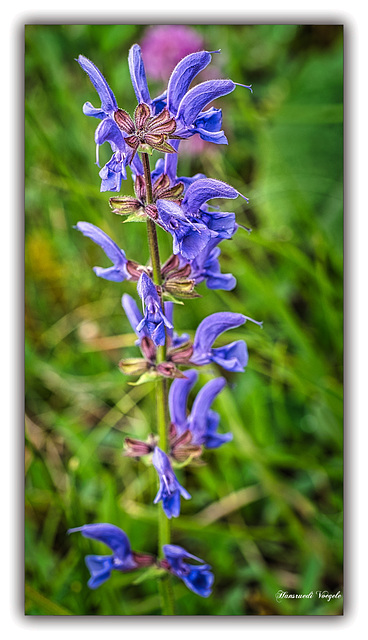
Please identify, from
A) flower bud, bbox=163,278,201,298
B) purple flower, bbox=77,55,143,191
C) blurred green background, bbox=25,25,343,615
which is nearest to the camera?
purple flower, bbox=77,55,143,191

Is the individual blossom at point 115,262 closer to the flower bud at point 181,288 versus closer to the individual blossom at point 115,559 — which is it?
the flower bud at point 181,288

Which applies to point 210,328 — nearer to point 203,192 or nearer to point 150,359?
point 150,359

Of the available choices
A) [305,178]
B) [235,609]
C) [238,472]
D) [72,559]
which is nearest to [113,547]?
[72,559]

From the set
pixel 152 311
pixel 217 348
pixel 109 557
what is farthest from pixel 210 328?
pixel 109 557

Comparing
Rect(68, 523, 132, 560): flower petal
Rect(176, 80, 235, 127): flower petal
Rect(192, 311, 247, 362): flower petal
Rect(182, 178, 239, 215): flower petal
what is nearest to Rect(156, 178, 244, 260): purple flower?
Rect(182, 178, 239, 215): flower petal

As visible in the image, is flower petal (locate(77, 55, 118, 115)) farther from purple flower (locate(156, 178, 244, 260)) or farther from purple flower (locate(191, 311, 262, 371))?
purple flower (locate(191, 311, 262, 371))

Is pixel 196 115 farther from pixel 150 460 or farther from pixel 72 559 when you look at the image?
pixel 72 559

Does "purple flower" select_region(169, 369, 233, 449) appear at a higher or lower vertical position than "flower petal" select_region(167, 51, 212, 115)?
lower
